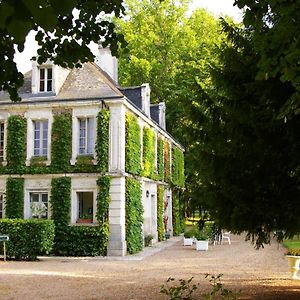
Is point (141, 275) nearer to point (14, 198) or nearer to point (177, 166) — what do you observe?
point (14, 198)

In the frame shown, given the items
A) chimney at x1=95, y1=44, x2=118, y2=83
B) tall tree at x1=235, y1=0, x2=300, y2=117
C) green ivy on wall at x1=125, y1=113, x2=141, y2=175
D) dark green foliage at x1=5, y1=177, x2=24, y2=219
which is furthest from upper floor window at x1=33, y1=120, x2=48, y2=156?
tall tree at x1=235, y1=0, x2=300, y2=117

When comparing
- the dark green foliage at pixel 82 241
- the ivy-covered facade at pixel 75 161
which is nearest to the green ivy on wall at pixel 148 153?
the ivy-covered facade at pixel 75 161

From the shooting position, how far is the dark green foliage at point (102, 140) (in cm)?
2100

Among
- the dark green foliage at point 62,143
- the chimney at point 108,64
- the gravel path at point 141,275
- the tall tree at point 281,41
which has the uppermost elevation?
the chimney at point 108,64

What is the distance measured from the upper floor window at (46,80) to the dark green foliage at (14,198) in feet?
13.4

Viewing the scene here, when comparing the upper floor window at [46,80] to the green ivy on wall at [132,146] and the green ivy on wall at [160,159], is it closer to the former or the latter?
the green ivy on wall at [132,146]

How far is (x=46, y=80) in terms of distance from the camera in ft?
74.5

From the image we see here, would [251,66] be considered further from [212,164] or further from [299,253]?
[299,253]

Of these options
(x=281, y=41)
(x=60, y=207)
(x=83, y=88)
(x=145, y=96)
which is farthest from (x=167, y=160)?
(x=281, y=41)

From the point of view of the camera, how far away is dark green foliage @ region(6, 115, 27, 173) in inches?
863

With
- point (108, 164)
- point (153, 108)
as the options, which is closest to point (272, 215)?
point (108, 164)

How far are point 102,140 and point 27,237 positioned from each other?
4.76 meters

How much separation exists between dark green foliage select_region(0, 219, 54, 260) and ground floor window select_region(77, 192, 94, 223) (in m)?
1.61

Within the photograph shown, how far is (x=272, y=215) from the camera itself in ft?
30.0
